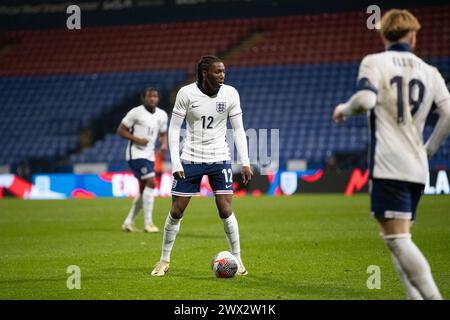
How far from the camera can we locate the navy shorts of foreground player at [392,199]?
554 cm

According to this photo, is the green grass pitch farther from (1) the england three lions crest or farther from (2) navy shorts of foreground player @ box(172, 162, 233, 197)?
(1) the england three lions crest

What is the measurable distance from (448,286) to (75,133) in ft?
86.9

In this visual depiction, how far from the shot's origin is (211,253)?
35.3 feet

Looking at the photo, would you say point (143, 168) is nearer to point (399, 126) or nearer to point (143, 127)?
point (143, 127)

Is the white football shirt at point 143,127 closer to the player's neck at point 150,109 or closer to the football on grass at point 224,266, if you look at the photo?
the player's neck at point 150,109

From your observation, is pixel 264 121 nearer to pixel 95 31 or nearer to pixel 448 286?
pixel 95 31

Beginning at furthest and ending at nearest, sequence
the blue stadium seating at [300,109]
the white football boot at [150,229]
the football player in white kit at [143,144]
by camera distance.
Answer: the blue stadium seating at [300,109], the football player in white kit at [143,144], the white football boot at [150,229]

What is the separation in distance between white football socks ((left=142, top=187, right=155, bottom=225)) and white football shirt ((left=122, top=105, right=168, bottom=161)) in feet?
2.03

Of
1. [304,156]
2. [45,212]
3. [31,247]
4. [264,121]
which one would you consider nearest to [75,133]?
[264,121]

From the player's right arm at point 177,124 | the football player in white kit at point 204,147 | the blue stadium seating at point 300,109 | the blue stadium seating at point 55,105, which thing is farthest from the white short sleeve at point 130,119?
the blue stadium seating at point 55,105

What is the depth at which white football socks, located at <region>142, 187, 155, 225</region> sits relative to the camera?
14.4 metres

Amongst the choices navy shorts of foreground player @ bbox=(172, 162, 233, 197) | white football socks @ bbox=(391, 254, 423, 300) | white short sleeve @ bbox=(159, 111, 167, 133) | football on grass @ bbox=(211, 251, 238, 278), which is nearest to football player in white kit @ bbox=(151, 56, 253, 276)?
navy shorts of foreground player @ bbox=(172, 162, 233, 197)

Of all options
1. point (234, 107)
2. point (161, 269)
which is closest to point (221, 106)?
point (234, 107)

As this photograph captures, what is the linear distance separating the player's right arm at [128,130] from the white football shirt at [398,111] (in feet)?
29.9
